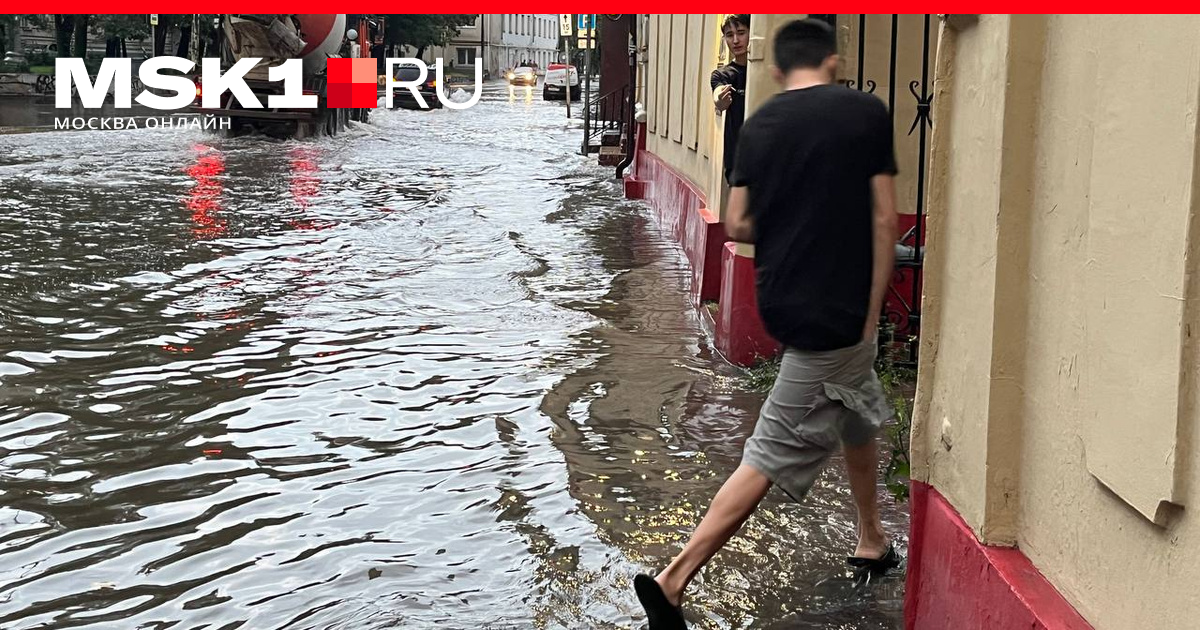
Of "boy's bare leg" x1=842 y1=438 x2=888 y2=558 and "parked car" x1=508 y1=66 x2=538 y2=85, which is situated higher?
"parked car" x1=508 y1=66 x2=538 y2=85

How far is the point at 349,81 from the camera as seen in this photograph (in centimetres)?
3697

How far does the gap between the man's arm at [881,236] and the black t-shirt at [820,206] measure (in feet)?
0.05

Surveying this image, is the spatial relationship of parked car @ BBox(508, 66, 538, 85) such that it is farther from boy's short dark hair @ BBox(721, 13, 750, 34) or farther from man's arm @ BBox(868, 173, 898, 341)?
man's arm @ BBox(868, 173, 898, 341)

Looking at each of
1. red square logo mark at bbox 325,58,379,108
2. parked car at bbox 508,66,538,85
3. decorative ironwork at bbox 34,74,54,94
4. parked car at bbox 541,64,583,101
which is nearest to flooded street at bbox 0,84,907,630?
red square logo mark at bbox 325,58,379,108

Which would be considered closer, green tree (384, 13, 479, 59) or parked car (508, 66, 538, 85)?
green tree (384, 13, 479, 59)

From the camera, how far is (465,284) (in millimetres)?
11602

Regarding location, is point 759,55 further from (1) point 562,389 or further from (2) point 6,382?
(2) point 6,382

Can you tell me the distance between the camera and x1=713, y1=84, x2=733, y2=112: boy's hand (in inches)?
339

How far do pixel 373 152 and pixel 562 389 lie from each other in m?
22.6

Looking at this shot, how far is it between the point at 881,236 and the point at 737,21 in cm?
491

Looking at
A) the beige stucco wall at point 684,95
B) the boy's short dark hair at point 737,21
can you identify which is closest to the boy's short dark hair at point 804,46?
the boy's short dark hair at point 737,21

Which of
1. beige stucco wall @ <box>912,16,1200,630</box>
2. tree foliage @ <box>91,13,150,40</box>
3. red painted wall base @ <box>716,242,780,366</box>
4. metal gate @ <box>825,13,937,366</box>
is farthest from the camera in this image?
tree foliage @ <box>91,13,150,40</box>

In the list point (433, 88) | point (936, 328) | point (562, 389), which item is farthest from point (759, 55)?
point (433, 88)

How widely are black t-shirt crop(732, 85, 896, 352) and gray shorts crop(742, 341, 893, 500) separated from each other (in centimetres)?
8
